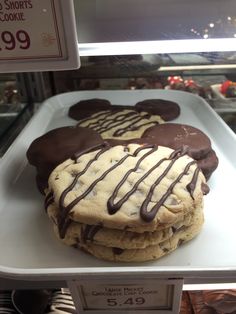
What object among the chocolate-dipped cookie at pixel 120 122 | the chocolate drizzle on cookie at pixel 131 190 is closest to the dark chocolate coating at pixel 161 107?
the chocolate-dipped cookie at pixel 120 122

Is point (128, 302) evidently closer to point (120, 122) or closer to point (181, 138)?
point (181, 138)

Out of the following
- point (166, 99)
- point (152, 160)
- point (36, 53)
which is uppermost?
Result: point (36, 53)

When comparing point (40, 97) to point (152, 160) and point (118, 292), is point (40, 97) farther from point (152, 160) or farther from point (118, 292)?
point (118, 292)

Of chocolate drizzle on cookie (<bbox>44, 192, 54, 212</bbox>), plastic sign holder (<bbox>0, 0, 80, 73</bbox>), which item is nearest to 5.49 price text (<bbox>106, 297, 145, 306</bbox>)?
chocolate drizzle on cookie (<bbox>44, 192, 54, 212</bbox>)

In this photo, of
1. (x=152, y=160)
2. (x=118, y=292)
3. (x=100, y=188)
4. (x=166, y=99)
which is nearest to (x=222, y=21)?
(x=152, y=160)

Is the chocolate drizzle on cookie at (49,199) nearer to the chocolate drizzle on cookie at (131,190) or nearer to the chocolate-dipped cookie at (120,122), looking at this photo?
the chocolate drizzle on cookie at (131,190)

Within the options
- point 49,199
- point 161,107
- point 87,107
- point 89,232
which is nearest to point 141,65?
point 161,107
